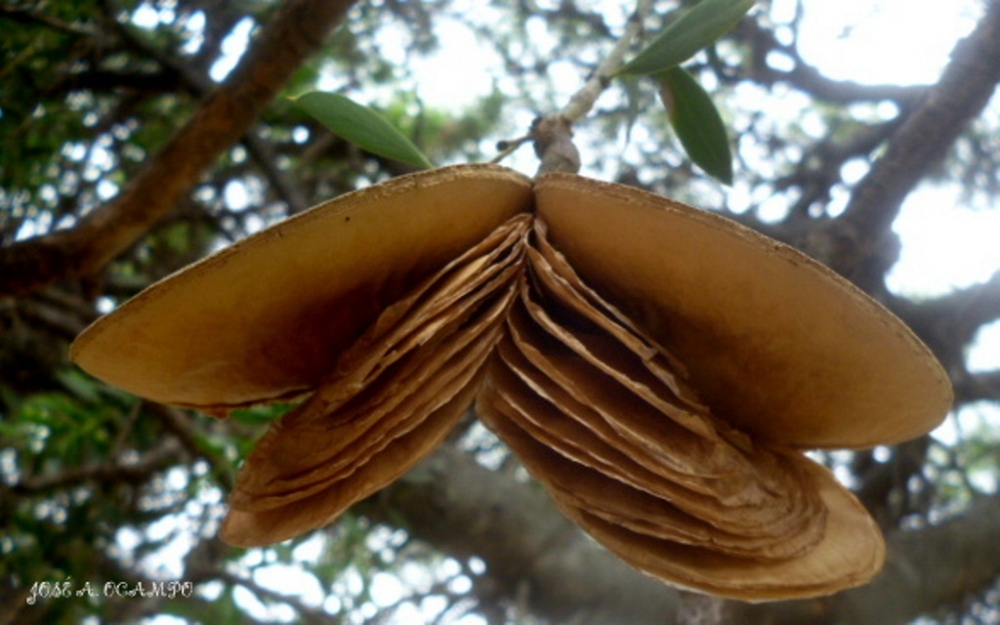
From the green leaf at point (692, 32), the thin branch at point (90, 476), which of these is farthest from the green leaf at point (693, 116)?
the thin branch at point (90, 476)

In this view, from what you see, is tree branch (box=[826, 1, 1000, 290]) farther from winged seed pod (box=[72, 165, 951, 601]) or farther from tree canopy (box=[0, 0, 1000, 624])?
winged seed pod (box=[72, 165, 951, 601])

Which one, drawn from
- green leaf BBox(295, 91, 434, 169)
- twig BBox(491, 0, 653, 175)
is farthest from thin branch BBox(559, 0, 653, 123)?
green leaf BBox(295, 91, 434, 169)

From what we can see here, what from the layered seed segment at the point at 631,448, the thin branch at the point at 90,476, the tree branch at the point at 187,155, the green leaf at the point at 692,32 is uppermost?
the green leaf at the point at 692,32

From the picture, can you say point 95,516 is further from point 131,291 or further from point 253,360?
point 253,360

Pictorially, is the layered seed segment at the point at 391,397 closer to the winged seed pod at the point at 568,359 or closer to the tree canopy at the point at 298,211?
the winged seed pod at the point at 568,359

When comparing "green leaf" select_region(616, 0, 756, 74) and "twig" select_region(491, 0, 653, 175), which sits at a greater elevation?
"green leaf" select_region(616, 0, 756, 74)

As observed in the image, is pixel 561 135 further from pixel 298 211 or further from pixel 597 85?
pixel 298 211

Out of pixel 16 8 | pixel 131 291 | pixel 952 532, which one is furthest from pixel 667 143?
pixel 16 8
